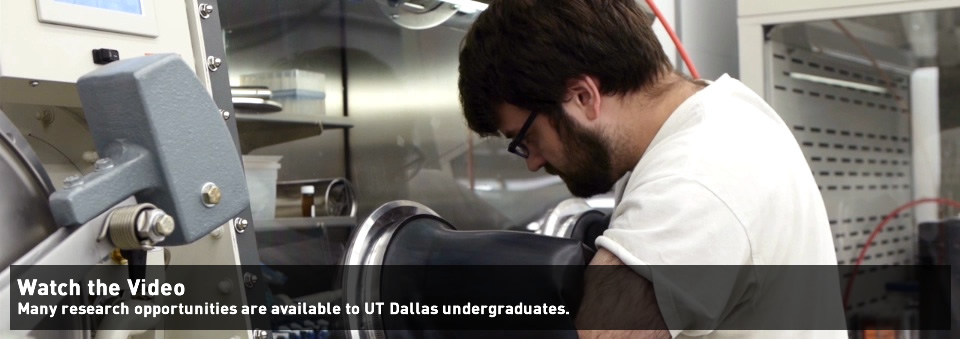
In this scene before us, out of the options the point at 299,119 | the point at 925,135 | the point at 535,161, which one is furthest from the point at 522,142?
the point at 925,135

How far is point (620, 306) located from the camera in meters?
1.06

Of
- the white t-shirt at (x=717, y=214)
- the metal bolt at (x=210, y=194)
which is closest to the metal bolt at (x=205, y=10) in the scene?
the metal bolt at (x=210, y=194)

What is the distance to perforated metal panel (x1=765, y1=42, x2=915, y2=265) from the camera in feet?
8.23

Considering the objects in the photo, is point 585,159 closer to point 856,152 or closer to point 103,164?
point 103,164

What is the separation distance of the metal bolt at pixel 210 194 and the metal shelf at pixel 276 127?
601 mm

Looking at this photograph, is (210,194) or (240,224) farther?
(240,224)

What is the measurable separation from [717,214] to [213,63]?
2.12 ft

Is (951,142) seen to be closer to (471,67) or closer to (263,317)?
(471,67)

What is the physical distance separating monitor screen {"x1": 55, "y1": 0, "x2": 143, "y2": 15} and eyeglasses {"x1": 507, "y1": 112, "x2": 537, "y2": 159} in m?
0.55

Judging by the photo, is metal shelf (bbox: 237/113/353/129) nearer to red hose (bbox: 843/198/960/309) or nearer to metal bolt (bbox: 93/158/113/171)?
metal bolt (bbox: 93/158/113/171)

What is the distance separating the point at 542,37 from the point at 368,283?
1.48 ft

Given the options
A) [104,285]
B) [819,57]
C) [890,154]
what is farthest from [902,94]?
[104,285]

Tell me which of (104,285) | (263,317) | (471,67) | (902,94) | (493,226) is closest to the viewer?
(104,285)

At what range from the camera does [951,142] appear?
102 inches
